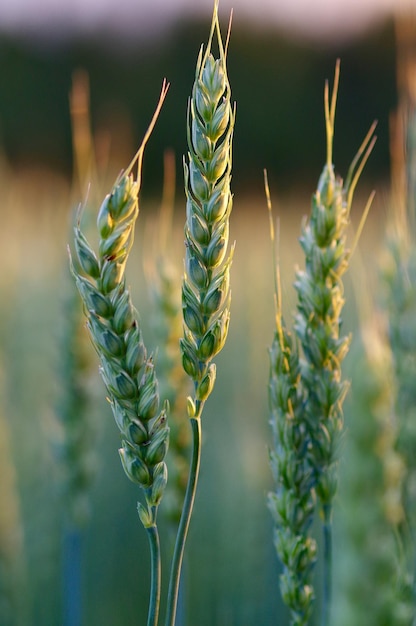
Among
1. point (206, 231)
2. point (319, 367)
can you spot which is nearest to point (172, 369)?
point (319, 367)

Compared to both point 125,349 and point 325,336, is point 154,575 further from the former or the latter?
point 325,336

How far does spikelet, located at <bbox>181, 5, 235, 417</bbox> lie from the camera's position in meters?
0.72

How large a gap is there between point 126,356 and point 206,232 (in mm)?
137

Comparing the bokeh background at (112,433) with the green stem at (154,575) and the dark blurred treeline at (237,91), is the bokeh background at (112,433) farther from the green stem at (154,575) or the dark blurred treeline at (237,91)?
the dark blurred treeline at (237,91)

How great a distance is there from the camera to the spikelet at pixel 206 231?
2.37 feet

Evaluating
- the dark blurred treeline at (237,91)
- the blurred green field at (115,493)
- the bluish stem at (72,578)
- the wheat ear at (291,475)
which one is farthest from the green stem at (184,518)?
the dark blurred treeline at (237,91)

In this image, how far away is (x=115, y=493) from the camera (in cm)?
290

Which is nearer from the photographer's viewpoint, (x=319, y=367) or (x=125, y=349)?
(x=125, y=349)

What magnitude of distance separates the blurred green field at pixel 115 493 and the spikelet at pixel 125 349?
42 centimetres

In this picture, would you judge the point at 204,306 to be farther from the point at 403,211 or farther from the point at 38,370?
the point at 38,370

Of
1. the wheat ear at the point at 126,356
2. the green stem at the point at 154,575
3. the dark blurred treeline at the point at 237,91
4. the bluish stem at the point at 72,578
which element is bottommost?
the bluish stem at the point at 72,578

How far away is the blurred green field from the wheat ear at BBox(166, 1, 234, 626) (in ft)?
1.26

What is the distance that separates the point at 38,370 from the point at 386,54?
19490 millimetres

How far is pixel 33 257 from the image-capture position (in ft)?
15.6
